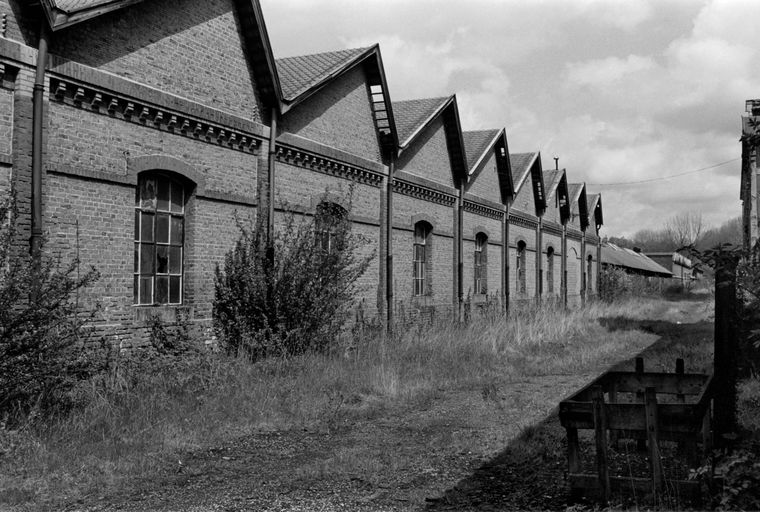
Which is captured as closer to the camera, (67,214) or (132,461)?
(132,461)

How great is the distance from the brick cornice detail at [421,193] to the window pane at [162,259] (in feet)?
22.6

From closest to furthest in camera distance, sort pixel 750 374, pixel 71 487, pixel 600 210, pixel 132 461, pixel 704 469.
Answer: pixel 704 469, pixel 71 487, pixel 132 461, pixel 750 374, pixel 600 210

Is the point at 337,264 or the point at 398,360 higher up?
the point at 337,264

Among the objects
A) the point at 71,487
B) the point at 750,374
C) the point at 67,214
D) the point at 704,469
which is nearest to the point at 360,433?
the point at 71,487

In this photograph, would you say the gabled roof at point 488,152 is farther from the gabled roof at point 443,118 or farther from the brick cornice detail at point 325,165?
the brick cornice detail at point 325,165

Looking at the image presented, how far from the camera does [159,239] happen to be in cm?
1014

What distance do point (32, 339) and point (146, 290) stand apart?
3.26 meters

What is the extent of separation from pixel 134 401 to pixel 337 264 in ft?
15.9

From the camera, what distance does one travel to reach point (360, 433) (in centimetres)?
757

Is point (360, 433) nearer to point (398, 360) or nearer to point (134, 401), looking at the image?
point (134, 401)

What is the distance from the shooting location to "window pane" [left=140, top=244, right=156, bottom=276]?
990cm

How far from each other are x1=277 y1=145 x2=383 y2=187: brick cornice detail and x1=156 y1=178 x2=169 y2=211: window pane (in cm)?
242

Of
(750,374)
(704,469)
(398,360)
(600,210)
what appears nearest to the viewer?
(704,469)

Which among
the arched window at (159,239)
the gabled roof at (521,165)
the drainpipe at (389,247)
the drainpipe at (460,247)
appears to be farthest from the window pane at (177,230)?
the gabled roof at (521,165)
